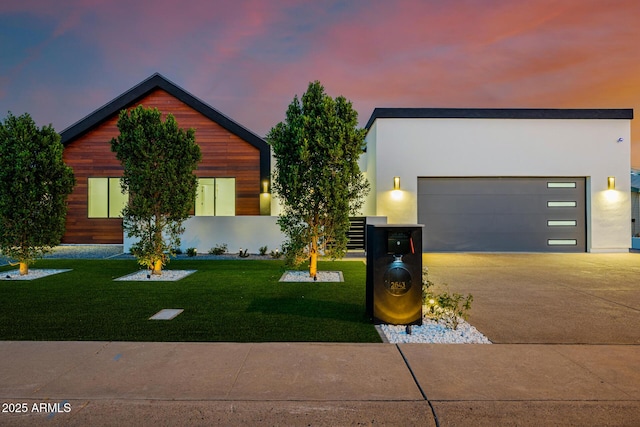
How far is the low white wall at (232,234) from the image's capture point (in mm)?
13906

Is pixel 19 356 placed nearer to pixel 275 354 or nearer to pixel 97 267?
pixel 275 354

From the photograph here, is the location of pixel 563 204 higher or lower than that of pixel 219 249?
higher

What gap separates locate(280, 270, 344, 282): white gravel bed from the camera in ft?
27.6

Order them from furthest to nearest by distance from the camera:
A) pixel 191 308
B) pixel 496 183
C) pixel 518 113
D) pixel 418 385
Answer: pixel 496 183 → pixel 518 113 → pixel 191 308 → pixel 418 385

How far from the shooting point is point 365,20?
37.7 ft

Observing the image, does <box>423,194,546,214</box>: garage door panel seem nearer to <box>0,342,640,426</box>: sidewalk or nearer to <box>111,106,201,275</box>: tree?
<box>111,106,201,275</box>: tree

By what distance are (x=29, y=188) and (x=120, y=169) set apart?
28.1ft

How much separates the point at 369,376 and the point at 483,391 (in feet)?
3.00

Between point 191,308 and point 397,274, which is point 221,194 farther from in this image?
point 397,274

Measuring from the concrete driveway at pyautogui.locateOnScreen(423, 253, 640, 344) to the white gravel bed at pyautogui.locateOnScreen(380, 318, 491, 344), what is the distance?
178mm

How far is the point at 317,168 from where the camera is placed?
323 inches

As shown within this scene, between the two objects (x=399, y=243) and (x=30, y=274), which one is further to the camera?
(x=30, y=274)

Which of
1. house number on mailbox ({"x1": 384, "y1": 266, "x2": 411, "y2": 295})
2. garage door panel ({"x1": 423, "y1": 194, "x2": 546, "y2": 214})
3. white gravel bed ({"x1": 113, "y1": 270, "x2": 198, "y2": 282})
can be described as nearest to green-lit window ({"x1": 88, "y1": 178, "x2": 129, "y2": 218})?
white gravel bed ({"x1": 113, "y1": 270, "x2": 198, "y2": 282})

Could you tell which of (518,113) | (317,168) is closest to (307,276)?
(317,168)
